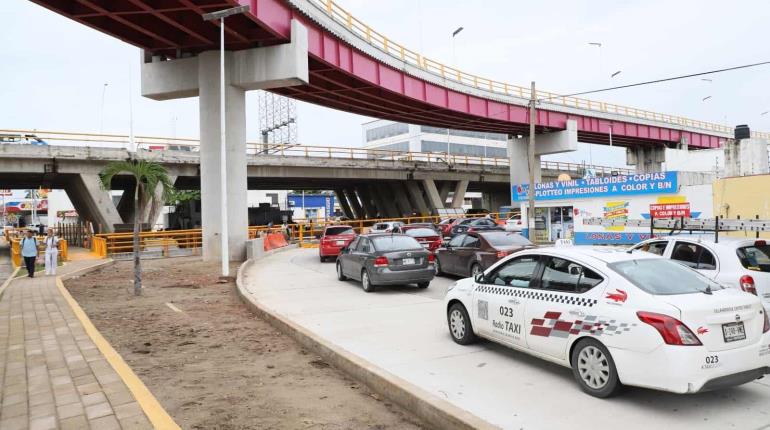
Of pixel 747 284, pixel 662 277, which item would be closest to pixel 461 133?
pixel 747 284

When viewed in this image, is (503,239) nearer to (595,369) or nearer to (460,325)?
(460,325)

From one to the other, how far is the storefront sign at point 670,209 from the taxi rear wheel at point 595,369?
676 inches

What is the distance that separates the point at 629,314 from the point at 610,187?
2002 centimetres

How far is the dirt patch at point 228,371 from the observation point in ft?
16.8

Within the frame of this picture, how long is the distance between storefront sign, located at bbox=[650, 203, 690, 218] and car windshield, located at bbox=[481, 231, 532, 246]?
9317 millimetres

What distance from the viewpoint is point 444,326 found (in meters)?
8.94

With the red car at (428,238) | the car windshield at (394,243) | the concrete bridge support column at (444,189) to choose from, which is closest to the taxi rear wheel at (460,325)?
the car windshield at (394,243)

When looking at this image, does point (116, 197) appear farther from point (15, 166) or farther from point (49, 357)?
point (49, 357)

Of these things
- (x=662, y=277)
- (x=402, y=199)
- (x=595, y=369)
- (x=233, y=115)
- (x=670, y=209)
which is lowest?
(x=595, y=369)

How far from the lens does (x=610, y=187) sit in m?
23.5

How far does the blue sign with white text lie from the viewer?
21609 millimetres

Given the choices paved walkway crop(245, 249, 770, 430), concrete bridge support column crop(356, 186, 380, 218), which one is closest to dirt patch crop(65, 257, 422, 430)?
paved walkway crop(245, 249, 770, 430)

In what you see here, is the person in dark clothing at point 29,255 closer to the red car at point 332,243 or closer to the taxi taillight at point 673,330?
the red car at point 332,243

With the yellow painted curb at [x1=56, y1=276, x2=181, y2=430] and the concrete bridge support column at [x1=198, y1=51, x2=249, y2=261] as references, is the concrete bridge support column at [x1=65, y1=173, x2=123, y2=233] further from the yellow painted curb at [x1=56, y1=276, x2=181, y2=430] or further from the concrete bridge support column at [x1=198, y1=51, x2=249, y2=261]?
the yellow painted curb at [x1=56, y1=276, x2=181, y2=430]
